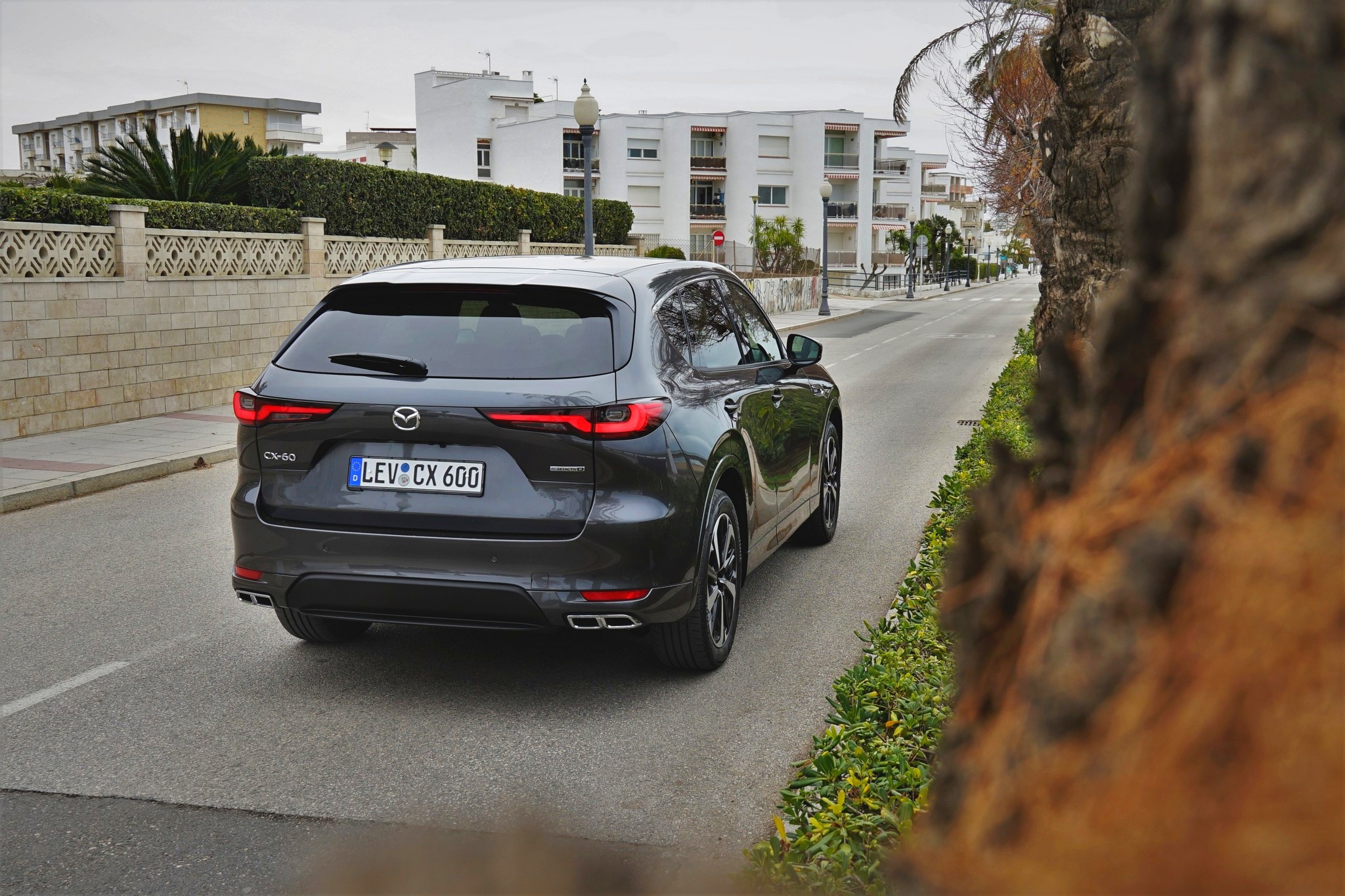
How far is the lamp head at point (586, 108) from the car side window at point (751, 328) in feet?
43.4

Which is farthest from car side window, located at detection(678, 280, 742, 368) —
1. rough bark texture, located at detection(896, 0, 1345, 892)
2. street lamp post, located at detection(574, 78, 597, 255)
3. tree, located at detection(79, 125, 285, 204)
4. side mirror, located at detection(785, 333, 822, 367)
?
tree, located at detection(79, 125, 285, 204)

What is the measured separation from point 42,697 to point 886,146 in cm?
11037

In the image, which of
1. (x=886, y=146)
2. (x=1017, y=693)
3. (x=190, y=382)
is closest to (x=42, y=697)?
(x=1017, y=693)

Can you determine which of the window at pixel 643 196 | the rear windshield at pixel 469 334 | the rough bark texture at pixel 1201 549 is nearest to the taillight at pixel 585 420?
the rear windshield at pixel 469 334

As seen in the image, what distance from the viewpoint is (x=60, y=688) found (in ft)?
16.9

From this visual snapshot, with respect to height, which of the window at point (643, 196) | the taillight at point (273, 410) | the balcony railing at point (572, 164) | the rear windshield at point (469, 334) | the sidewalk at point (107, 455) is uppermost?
the balcony railing at point (572, 164)

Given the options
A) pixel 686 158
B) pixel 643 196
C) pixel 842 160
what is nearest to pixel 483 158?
pixel 643 196

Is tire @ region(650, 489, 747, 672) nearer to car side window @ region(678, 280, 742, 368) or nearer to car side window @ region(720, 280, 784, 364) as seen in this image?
car side window @ region(678, 280, 742, 368)

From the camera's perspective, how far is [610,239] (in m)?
36.7

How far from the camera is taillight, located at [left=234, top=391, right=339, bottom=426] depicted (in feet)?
15.7

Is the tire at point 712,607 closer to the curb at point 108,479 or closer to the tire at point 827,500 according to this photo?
the tire at point 827,500

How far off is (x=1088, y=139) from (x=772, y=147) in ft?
274

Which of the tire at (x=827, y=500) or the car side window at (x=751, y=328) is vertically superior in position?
the car side window at (x=751, y=328)

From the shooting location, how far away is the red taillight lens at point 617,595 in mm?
4613
